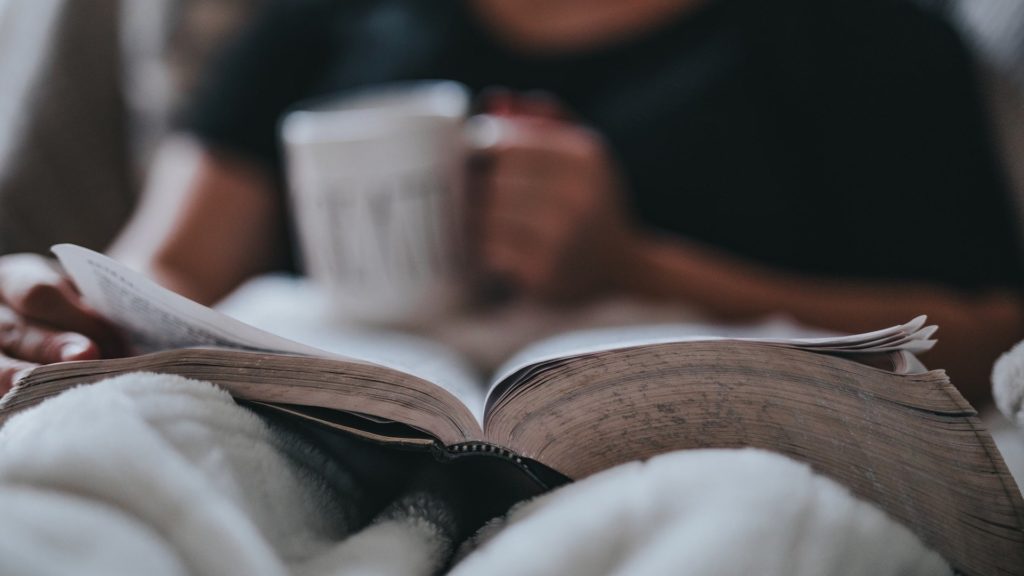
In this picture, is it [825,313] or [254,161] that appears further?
[254,161]

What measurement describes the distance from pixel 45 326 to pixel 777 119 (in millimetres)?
845

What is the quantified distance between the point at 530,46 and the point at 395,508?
2.56ft

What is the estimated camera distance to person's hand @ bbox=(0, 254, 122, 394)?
35 centimetres

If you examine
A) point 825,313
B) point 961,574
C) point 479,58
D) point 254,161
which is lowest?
point 961,574

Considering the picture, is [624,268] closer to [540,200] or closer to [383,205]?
[540,200]

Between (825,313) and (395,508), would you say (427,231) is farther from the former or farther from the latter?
(825,313)

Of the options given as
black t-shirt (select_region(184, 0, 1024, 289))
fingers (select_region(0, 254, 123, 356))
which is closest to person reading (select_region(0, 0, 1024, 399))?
black t-shirt (select_region(184, 0, 1024, 289))

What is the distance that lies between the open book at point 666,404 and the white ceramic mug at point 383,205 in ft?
0.89

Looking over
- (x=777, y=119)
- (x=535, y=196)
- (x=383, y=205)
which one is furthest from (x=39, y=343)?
(x=777, y=119)

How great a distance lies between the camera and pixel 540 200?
0.74m

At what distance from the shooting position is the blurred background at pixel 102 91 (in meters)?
0.77

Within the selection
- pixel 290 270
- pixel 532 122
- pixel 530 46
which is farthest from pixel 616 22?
pixel 290 270

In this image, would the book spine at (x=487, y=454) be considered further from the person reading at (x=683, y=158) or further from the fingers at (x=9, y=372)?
the person reading at (x=683, y=158)

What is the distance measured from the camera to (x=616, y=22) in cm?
93
